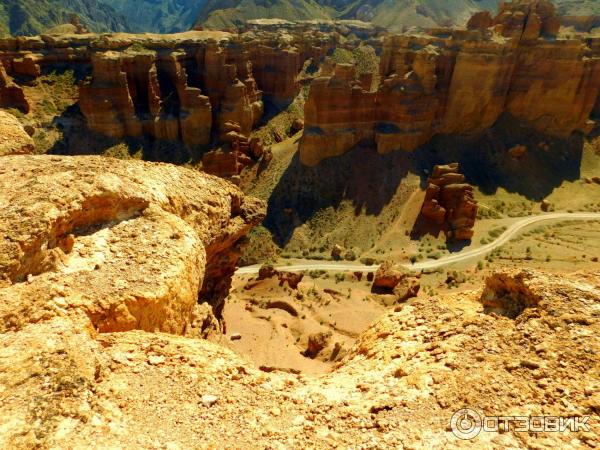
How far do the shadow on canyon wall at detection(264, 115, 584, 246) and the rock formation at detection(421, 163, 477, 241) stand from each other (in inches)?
66.1

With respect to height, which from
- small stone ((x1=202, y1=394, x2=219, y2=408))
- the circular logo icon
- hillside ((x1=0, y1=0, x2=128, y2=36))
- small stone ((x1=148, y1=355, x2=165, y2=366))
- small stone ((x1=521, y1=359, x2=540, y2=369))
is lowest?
small stone ((x1=202, y1=394, x2=219, y2=408))

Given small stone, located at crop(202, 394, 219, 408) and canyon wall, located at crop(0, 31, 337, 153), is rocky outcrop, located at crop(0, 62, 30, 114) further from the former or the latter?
small stone, located at crop(202, 394, 219, 408)

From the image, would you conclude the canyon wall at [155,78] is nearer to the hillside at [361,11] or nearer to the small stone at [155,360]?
the small stone at [155,360]

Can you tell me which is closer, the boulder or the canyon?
the canyon

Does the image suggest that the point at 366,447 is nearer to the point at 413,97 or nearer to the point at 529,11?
the point at 413,97

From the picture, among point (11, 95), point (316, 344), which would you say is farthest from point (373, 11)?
point (316, 344)

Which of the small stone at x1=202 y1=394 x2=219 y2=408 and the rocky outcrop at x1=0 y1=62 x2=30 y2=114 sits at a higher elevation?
the small stone at x1=202 y1=394 x2=219 y2=408

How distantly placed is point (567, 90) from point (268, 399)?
179 ft

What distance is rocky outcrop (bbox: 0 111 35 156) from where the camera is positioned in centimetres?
1595

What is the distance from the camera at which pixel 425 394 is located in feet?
26.2

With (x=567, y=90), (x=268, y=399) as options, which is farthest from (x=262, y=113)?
(x=268, y=399)

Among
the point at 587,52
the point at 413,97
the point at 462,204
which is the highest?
the point at 587,52
